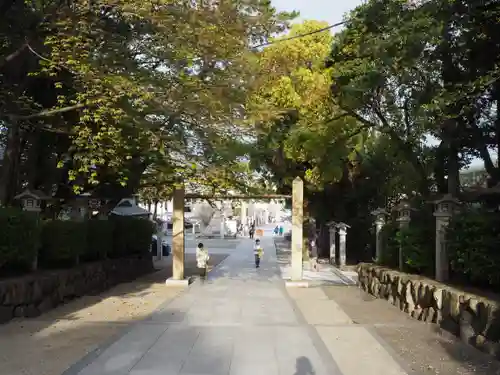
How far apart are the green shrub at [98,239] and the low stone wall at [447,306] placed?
25.4 ft

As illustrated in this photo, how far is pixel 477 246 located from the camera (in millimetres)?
8828

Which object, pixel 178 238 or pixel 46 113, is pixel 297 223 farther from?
pixel 46 113

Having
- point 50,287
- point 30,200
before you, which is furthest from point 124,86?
point 50,287

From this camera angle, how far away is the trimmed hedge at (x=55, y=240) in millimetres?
9844

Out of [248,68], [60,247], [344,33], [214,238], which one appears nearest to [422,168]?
[344,33]

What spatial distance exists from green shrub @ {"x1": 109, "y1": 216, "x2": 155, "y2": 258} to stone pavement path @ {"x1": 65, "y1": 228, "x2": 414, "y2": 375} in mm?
5556

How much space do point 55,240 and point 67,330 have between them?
11.8 feet

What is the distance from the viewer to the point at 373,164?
23.6 m

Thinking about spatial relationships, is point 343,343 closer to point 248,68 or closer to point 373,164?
point 248,68

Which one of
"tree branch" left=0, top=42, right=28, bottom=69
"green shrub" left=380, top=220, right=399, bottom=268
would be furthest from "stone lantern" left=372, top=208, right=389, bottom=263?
"tree branch" left=0, top=42, right=28, bottom=69

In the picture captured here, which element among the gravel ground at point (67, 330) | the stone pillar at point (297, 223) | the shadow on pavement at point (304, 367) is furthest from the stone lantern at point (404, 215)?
the shadow on pavement at point (304, 367)

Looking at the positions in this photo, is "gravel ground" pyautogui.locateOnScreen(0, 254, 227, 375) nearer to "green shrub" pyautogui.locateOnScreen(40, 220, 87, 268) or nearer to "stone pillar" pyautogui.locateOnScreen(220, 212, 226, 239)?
"green shrub" pyautogui.locateOnScreen(40, 220, 87, 268)

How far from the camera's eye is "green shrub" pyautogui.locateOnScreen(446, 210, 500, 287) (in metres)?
8.55

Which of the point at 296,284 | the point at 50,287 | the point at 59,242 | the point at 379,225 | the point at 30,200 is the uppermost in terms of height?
the point at 30,200
